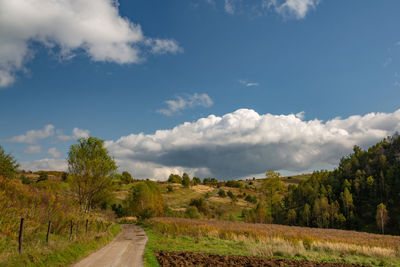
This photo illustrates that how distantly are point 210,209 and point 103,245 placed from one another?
245 ft

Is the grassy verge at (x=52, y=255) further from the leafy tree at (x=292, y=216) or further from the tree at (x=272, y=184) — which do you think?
the leafy tree at (x=292, y=216)

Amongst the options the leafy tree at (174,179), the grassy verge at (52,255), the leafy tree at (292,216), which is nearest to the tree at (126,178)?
the leafy tree at (174,179)

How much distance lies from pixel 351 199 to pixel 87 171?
8543 cm

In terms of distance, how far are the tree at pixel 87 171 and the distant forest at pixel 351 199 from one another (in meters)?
48.4

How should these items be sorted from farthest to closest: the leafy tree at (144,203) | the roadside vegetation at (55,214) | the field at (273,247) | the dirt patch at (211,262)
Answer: the leafy tree at (144,203), the field at (273,247), the dirt patch at (211,262), the roadside vegetation at (55,214)

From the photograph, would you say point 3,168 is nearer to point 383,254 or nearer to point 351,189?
point 383,254

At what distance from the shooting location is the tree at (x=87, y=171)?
24281mm

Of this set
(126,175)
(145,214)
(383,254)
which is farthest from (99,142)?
(126,175)

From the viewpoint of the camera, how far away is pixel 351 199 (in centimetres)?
8544

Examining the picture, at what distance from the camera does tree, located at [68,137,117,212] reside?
24.3 meters

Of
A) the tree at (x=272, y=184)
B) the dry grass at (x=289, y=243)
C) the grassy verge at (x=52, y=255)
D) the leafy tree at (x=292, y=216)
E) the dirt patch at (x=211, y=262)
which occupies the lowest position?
the leafy tree at (x=292, y=216)

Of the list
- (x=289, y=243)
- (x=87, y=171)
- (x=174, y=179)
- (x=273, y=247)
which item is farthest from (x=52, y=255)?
(x=174, y=179)

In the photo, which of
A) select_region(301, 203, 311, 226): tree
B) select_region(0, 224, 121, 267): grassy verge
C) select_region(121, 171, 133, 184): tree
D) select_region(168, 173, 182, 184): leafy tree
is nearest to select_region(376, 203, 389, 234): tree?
select_region(301, 203, 311, 226): tree

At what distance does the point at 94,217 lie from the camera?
2347cm
